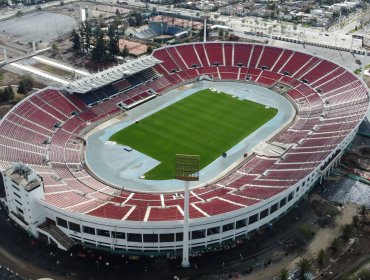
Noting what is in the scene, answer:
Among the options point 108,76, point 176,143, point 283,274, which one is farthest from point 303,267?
point 108,76

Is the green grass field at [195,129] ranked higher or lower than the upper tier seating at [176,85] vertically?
lower

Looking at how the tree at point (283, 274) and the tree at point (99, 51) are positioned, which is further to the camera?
the tree at point (99, 51)

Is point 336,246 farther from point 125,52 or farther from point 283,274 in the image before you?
point 125,52

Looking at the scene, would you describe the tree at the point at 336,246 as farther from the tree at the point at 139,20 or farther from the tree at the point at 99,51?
the tree at the point at 139,20

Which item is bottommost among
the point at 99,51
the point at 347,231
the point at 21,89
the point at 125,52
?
the point at 347,231

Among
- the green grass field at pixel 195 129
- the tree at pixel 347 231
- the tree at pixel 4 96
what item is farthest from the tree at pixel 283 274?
the tree at pixel 4 96

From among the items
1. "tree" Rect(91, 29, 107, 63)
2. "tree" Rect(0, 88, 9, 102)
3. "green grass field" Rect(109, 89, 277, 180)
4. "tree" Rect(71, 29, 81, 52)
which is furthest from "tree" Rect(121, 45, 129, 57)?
"tree" Rect(0, 88, 9, 102)

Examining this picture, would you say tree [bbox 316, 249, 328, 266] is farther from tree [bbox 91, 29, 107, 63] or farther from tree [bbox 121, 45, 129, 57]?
tree [bbox 121, 45, 129, 57]

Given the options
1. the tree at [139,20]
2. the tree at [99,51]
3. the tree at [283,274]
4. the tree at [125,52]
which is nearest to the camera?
the tree at [283,274]
